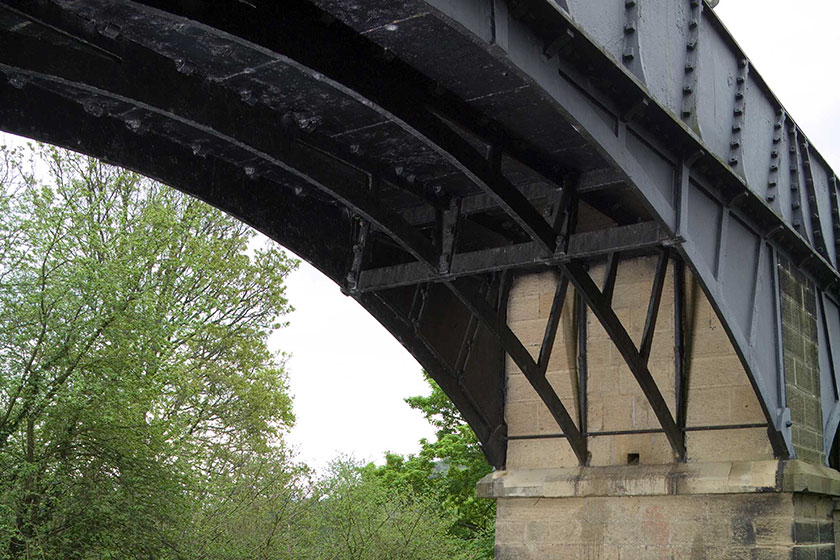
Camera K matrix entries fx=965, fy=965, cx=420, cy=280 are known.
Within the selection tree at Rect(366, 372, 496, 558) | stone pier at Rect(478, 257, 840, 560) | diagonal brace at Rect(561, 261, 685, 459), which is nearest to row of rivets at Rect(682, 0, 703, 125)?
diagonal brace at Rect(561, 261, 685, 459)

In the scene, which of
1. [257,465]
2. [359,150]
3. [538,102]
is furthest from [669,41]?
[257,465]

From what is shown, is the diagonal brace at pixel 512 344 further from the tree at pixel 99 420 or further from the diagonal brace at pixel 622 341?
the tree at pixel 99 420

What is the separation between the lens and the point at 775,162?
1136cm

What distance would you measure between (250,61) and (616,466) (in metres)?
6.64

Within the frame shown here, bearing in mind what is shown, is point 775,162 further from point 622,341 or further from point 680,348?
point 622,341

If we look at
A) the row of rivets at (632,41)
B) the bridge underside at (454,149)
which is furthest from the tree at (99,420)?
the row of rivets at (632,41)

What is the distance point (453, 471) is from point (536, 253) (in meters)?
25.4

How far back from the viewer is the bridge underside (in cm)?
691

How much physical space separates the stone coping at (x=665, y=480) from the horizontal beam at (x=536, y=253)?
2.89 metres

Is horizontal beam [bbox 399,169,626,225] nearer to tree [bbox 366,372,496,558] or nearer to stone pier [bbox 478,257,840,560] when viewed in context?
stone pier [bbox 478,257,840,560]

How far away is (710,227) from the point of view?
32.9 feet

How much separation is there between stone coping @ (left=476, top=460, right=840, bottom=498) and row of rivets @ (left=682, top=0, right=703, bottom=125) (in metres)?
3.91

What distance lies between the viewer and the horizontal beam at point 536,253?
9.13 m

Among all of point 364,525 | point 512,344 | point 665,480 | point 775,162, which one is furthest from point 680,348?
point 364,525
